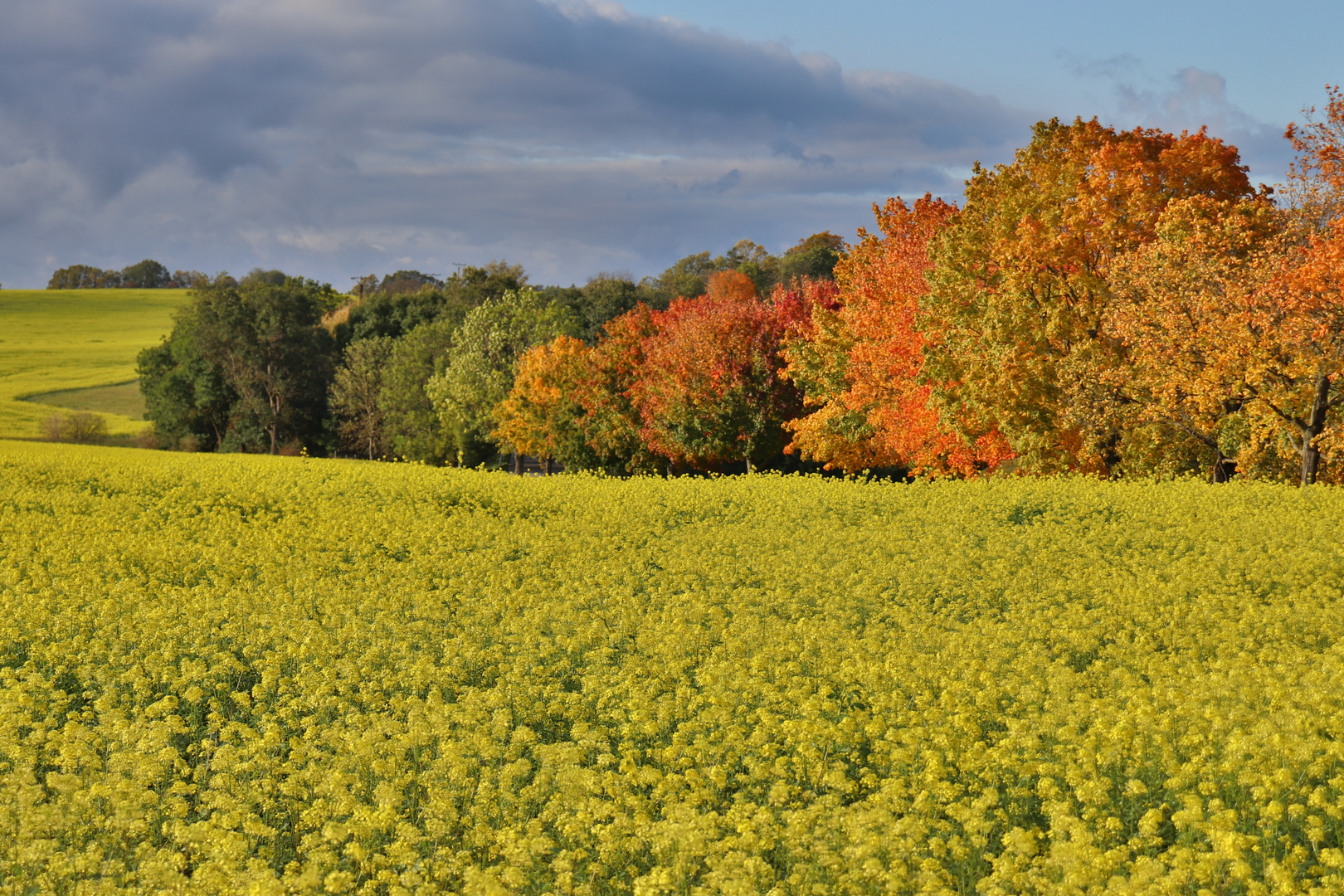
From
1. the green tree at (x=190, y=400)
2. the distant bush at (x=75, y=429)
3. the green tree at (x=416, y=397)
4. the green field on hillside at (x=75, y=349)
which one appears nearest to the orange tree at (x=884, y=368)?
the green tree at (x=416, y=397)

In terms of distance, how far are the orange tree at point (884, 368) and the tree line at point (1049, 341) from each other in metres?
0.08

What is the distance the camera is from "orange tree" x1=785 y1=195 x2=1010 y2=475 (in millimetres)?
30469

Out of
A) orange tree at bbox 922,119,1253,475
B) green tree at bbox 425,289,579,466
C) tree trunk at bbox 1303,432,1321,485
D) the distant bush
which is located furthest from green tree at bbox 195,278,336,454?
tree trunk at bbox 1303,432,1321,485

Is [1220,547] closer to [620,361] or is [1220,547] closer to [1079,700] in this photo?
[1079,700]

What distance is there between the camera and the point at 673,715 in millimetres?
7969

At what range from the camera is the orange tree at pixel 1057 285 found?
26.9 m

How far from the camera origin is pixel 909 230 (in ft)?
111

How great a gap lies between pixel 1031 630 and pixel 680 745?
515cm

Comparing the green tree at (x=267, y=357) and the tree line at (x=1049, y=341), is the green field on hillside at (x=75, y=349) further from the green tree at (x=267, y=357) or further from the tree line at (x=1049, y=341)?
the tree line at (x=1049, y=341)

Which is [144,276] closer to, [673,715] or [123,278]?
[123,278]

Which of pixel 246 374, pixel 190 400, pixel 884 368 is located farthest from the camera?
pixel 190 400

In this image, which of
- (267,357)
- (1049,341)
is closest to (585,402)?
(1049,341)

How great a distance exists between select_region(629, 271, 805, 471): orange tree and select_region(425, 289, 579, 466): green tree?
14.2m

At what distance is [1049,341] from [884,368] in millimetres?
5400
